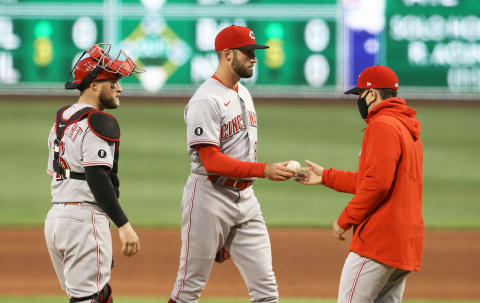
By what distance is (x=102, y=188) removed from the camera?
10.7 feet

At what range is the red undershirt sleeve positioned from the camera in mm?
3820

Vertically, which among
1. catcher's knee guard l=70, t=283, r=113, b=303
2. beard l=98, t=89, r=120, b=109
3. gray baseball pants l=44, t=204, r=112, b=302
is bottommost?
catcher's knee guard l=70, t=283, r=113, b=303

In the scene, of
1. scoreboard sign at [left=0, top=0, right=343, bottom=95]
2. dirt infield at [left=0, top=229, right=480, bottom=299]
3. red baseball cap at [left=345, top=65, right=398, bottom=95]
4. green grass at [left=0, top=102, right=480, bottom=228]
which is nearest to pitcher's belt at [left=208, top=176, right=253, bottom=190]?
red baseball cap at [left=345, top=65, right=398, bottom=95]

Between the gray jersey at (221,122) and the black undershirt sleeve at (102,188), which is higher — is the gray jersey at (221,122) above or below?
above

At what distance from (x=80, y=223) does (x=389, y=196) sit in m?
1.38

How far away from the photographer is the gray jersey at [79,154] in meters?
3.26

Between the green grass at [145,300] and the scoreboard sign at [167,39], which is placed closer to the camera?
the green grass at [145,300]

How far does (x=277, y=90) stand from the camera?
14086 millimetres

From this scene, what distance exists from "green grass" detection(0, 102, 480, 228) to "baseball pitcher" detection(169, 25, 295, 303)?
14.1ft

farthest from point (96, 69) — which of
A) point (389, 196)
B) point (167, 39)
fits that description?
point (167, 39)

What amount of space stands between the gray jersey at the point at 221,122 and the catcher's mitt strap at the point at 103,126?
626 mm

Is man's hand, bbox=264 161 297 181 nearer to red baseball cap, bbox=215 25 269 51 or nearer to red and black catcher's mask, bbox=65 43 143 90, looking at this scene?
red baseball cap, bbox=215 25 269 51

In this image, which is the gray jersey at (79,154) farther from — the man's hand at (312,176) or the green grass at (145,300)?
the green grass at (145,300)

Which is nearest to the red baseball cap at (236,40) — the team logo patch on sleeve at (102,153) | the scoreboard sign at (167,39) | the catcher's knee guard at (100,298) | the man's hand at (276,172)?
the man's hand at (276,172)
